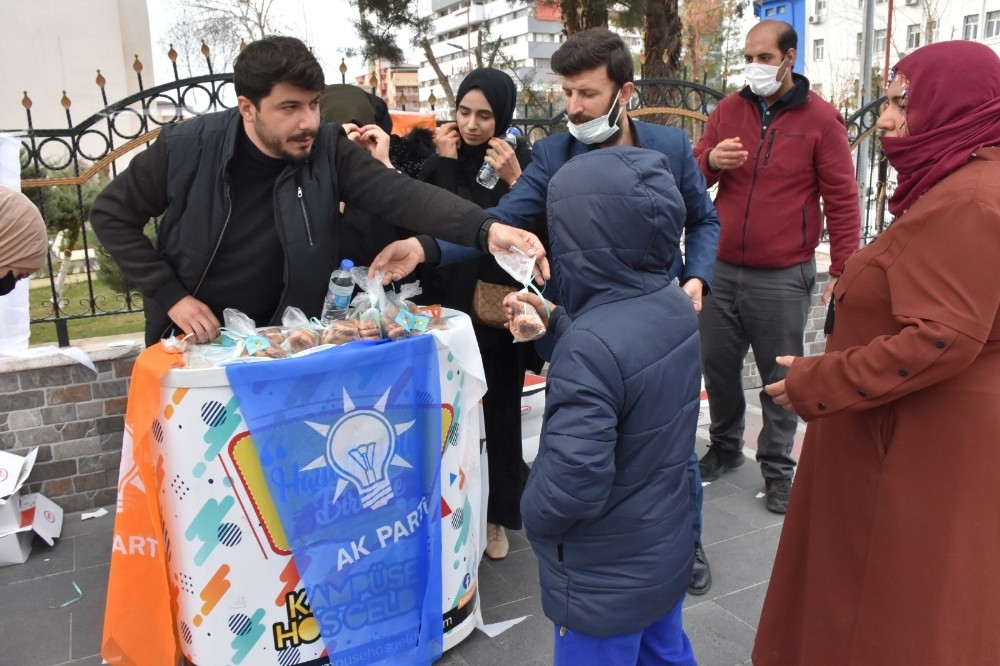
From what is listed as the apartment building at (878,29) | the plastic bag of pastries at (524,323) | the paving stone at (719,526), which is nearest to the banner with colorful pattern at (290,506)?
the plastic bag of pastries at (524,323)

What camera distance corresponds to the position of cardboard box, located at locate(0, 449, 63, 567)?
332 cm

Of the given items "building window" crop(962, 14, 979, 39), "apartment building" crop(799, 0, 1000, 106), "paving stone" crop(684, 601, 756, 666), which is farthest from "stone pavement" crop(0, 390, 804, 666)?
"building window" crop(962, 14, 979, 39)

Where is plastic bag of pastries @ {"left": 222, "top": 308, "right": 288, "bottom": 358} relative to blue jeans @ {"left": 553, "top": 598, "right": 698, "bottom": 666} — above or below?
above

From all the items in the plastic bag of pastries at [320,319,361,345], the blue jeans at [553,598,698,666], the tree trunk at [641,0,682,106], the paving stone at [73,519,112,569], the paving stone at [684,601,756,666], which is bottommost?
the paving stone at [684,601,756,666]

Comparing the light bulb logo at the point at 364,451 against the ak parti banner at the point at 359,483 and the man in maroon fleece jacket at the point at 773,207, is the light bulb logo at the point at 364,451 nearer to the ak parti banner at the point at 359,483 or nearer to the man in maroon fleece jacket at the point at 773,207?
the ak parti banner at the point at 359,483

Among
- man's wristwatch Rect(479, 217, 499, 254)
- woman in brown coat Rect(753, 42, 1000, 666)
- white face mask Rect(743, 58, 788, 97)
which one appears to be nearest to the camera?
woman in brown coat Rect(753, 42, 1000, 666)

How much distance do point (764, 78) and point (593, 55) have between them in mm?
1182

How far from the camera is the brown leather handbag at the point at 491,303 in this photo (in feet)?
9.61

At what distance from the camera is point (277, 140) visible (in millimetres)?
2293

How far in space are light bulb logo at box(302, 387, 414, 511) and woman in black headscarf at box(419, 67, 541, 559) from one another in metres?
0.85

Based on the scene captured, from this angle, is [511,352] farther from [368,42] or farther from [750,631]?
[368,42]

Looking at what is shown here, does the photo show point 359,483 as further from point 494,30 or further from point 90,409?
point 494,30

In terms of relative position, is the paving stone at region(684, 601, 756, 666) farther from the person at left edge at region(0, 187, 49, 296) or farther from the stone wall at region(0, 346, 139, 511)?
the stone wall at region(0, 346, 139, 511)

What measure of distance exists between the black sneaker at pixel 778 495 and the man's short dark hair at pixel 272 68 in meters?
2.79
